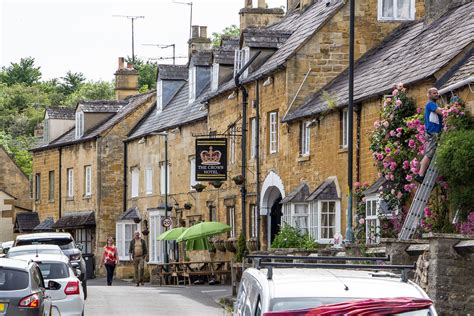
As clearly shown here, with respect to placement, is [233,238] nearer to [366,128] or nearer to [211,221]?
[211,221]

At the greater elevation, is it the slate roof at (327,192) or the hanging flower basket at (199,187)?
the hanging flower basket at (199,187)

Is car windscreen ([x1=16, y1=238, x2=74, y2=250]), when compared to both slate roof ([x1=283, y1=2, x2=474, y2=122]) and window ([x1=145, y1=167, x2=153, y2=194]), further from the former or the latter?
window ([x1=145, y1=167, x2=153, y2=194])

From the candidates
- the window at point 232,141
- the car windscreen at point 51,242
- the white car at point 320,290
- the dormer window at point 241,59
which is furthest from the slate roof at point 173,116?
the white car at point 320,290

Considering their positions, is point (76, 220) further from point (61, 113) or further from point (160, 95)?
point (61, 113)

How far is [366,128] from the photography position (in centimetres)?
3422

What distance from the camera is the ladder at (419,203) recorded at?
27844 millimetres

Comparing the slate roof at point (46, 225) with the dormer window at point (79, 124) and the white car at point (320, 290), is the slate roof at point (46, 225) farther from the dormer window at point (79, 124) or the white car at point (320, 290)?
the white car at point (320, 290)

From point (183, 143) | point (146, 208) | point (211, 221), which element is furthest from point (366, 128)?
point (146, 208)

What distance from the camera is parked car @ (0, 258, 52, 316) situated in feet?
61.3

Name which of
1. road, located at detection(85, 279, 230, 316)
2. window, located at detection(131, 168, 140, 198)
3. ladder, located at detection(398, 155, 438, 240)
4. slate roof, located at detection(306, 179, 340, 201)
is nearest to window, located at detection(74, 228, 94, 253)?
window, located at detection(131, 168, 140, 198)

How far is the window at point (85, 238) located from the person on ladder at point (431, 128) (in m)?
39.0

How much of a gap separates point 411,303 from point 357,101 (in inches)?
905

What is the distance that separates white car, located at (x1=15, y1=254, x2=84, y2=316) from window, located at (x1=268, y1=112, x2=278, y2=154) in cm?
1771

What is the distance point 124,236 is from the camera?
62.0 meters
